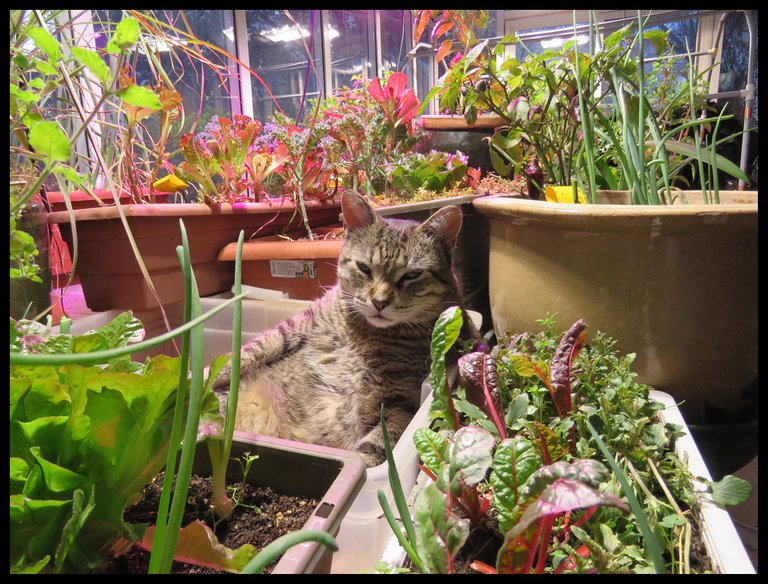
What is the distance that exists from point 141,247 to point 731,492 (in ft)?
4.17

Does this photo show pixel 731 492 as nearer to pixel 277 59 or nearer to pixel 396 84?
pixel 396 84

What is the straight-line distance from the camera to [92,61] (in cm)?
39

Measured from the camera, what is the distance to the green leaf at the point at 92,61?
0.37 meters

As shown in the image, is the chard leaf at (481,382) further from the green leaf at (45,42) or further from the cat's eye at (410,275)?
the green leaf at (45,42)

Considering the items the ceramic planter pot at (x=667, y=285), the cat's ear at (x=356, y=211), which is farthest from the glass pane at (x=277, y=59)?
the ceramic planter pot at (x=667, y=285)

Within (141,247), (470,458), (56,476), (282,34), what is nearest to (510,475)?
(470,458)

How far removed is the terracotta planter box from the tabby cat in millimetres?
369

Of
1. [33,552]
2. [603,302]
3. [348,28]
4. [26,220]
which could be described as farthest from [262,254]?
[348,28]

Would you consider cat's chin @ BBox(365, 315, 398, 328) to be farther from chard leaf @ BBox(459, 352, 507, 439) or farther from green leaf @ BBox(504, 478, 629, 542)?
green leaf @ BBox(504, 478, 629, 542)

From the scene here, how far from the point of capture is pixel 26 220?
92 centimetres

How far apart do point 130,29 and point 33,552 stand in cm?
46

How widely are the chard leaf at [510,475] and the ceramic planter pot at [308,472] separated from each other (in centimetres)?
15

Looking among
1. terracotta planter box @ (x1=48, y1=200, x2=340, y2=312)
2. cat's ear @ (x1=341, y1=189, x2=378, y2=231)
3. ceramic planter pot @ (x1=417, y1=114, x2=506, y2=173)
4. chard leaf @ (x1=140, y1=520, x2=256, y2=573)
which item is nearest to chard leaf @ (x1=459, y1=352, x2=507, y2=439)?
chard leaf @ (x1=140, y1=520, x2=256, y2=573)
